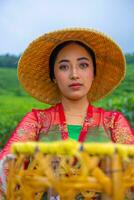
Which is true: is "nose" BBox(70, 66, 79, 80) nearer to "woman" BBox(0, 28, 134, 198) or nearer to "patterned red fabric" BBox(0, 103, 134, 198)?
"woman" BBox(0, 28, 134, 198)

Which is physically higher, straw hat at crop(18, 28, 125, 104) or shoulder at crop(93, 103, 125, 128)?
straw hat at crop(18, 28, 125, 104)

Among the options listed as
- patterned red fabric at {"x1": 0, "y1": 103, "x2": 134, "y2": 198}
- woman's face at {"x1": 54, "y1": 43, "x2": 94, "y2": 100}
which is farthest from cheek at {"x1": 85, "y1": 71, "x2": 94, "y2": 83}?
patterned red fabric at {"x1": 0, "y1": 103, "x2": 134, "y2": 198}

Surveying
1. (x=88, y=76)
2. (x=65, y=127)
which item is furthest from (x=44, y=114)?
(x=88, y=76)

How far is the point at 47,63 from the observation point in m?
2.24

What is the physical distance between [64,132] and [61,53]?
0.95 ft

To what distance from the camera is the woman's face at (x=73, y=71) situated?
204cm

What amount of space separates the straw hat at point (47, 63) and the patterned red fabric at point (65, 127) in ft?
0.67

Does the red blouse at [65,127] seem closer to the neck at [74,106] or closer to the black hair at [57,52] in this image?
the neck at [74,106]

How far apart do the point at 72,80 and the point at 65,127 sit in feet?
0.55

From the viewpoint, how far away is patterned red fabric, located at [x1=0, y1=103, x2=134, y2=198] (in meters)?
2.01

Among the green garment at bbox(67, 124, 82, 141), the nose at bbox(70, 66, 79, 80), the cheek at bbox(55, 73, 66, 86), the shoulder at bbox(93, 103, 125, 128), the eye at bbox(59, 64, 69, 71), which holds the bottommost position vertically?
the green garment at bbox(67, 124, 82, 141)

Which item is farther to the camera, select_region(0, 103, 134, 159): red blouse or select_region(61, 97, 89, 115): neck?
select_region(61, 97, 89, 115): neck

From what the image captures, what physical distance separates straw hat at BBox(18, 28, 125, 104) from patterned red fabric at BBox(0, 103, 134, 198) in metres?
0.20

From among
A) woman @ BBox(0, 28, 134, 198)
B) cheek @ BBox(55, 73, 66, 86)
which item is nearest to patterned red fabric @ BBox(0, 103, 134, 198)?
woman @ BBox(0, 28, 134, 198)
